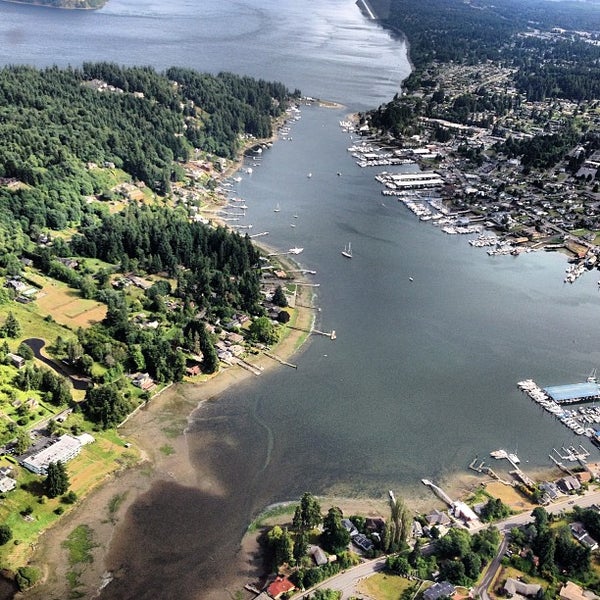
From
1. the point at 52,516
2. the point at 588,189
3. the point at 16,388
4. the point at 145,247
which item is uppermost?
the point at 588,189

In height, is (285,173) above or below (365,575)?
above

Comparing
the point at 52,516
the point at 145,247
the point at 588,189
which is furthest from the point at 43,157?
the point at 588,189

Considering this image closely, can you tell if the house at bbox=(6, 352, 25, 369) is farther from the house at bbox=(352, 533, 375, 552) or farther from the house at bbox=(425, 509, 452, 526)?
the house at bbox=(425, 509, 452, 526)

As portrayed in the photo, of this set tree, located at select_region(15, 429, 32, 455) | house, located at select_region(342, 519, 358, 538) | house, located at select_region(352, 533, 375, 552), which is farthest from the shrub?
house, located at select_region(352, 533, 375, 552)

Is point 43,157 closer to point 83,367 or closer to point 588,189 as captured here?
point 83,367

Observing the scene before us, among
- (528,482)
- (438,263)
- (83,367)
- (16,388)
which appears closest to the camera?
(528,482)

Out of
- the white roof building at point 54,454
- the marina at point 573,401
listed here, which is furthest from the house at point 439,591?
the white roof building at point 54,454

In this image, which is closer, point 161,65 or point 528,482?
point 528,482

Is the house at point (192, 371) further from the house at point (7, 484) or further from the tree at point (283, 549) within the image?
the tree at point (283, 549)
